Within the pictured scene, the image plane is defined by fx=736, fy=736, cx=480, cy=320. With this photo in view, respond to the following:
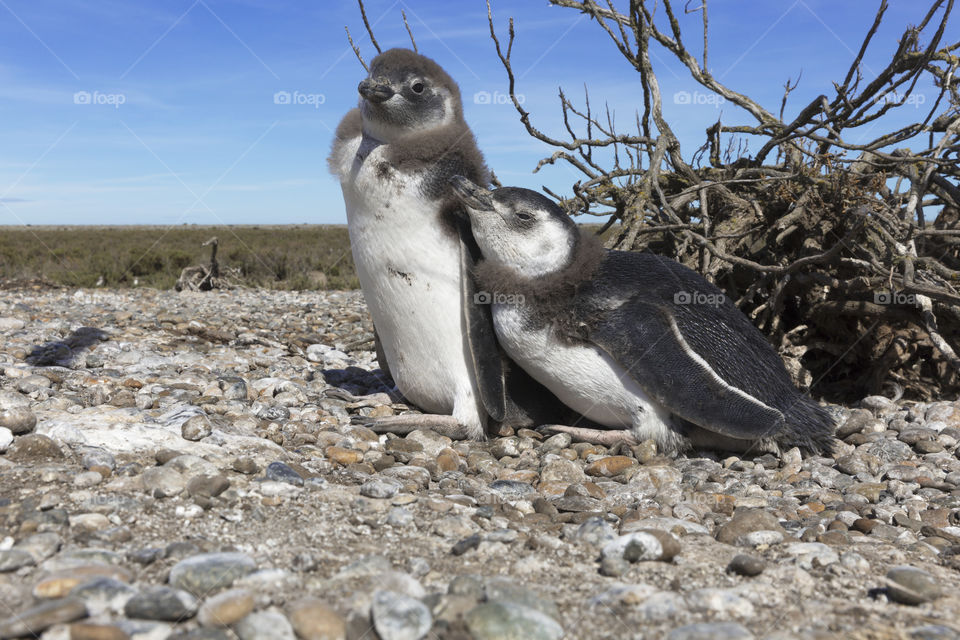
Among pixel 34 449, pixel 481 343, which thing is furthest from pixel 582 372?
pixel 34 449

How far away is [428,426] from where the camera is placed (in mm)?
3742

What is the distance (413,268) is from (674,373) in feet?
4.44

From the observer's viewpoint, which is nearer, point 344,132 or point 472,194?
point 472,194

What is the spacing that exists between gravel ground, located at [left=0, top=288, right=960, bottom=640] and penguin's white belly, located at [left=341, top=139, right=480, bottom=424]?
35cm

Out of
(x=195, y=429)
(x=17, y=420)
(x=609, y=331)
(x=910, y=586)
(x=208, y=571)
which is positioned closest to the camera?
(x=208, y=571)

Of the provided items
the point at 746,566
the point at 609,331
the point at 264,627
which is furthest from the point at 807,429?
the point at 264,627

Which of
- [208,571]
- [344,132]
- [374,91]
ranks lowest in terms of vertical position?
[208,571]

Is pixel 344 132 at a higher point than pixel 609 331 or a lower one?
higher

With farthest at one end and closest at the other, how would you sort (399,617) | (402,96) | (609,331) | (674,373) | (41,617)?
(402,96) < (609,331) < (674,373) < (399,617) < (41,617)

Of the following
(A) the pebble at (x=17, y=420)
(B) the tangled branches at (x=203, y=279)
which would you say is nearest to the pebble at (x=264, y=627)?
(A) the pebble at (x=17, y=420)

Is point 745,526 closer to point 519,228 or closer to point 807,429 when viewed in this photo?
point 807,429

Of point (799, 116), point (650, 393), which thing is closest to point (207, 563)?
point (650, 393)

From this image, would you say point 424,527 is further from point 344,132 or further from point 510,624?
point 344,132

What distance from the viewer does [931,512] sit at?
293cm
